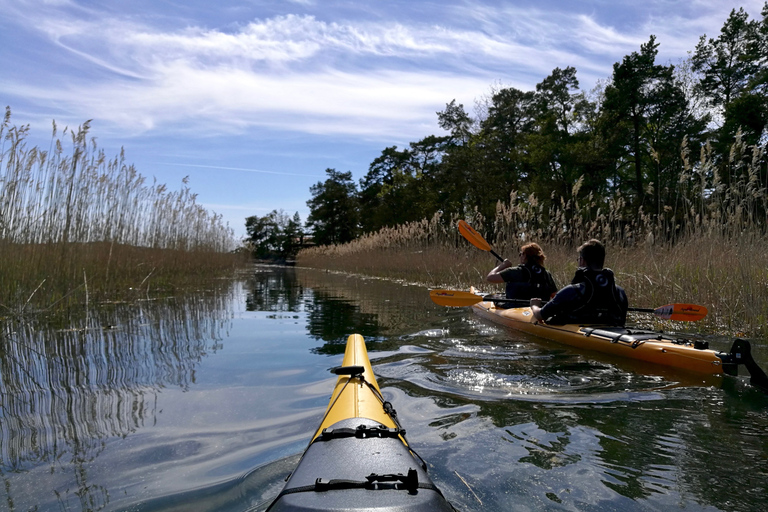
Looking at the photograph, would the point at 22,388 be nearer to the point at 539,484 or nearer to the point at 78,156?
the point at 539,484

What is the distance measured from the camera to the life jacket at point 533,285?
6.42 meters

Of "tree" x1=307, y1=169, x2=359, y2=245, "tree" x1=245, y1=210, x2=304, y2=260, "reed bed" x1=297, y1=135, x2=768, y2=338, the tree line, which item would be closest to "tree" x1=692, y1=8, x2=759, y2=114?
the tree line

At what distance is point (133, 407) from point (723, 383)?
3.79 meters

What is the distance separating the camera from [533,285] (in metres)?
6.42

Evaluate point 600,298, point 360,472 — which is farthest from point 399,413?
point 600,298

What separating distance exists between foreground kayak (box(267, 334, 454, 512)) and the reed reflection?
95 centimetres

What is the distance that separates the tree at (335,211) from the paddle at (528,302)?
42.7 metres

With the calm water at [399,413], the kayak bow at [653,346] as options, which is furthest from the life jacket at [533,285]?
the calm water at [399,413]

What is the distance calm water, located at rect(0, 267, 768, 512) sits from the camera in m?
2.06

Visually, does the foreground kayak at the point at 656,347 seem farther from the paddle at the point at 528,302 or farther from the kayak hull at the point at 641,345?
the paddle at the point at 528,302

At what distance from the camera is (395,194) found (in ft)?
125

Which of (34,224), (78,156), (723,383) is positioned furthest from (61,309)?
(723,383)

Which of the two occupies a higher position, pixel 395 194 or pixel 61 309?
pixel 395 194

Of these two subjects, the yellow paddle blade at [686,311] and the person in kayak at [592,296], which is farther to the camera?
the person in kayak at [592,296]
